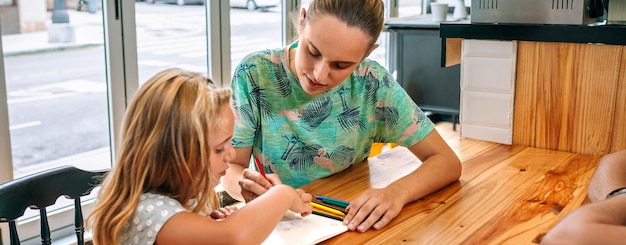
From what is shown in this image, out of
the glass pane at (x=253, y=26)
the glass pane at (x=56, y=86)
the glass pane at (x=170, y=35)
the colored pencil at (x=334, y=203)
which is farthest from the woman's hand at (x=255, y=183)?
the glass pane at (x=253, y=26)

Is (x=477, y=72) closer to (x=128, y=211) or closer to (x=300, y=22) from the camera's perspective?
(x=300, y=22)

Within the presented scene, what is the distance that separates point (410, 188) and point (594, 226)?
1.66 ft

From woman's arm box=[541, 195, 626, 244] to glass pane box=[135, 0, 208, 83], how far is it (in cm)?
219

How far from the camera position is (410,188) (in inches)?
53.7

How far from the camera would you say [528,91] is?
1.85 metres

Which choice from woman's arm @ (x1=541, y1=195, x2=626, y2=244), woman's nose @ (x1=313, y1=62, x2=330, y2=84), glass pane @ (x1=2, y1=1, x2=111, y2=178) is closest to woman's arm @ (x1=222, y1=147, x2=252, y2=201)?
woman's nose @ (x1=313, y1=62, x2=330, y2=84)

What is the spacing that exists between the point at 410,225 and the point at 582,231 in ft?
1.27

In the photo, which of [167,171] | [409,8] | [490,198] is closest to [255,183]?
[167,171]

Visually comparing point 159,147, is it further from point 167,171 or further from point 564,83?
point 564,83

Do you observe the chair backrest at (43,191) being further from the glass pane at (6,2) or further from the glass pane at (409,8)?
the glass pane at (409,8)

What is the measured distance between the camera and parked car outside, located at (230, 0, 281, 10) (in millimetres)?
3417

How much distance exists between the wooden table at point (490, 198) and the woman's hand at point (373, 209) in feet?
0.05

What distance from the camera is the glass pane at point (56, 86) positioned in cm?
250

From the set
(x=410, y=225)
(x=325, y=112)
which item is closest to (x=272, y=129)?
(x=325, y=112)
